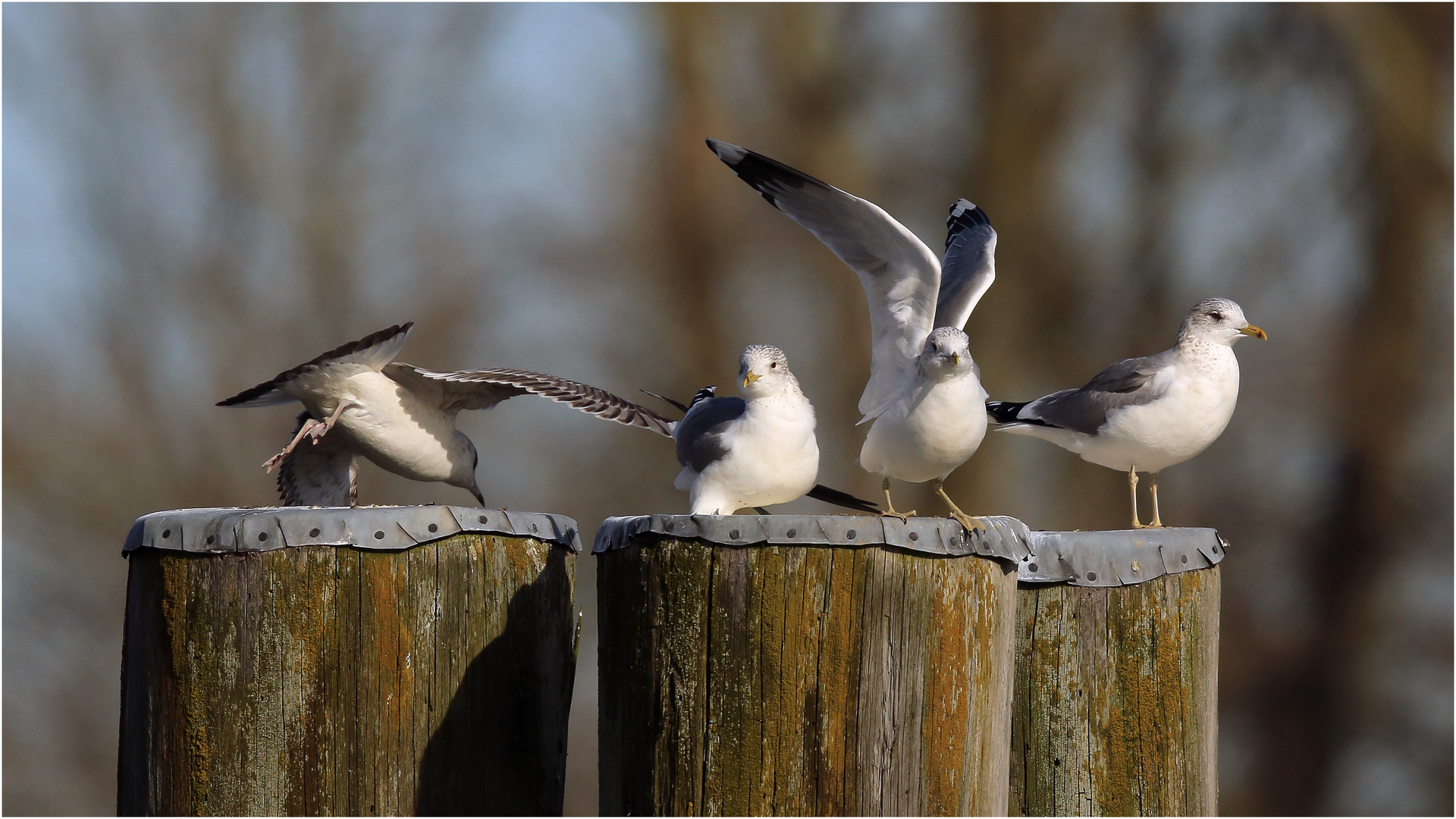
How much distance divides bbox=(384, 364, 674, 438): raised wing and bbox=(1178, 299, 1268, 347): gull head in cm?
179

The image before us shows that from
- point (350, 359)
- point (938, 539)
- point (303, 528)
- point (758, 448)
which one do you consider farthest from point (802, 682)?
point (350, 359)

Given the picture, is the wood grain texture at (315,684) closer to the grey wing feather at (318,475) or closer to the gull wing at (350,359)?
the gull wing at (350,359)

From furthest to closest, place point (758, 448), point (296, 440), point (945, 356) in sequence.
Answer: point (296, 440) < point (945, 356) < point (758, 448)

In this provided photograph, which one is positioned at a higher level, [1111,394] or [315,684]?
[1111,394]

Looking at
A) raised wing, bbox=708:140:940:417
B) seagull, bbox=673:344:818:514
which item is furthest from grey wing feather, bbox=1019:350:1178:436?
seagull, bbox=673:344:818:514

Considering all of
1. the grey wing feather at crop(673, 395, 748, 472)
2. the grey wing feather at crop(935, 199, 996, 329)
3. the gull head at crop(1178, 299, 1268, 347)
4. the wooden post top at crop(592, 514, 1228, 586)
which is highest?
the grey wing feather at crop(935, 199, 996, 329)

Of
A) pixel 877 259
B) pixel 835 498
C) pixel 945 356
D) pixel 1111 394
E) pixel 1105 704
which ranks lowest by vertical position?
pixel 1105 704

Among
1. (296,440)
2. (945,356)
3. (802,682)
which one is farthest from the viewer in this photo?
(296,440)

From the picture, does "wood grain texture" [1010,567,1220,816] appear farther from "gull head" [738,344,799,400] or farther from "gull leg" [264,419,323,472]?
A: "gull leg" [264,419,323,472]

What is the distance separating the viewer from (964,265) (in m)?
4.40

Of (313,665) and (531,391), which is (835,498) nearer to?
(531,391)

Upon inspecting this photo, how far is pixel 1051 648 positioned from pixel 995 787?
714 mm

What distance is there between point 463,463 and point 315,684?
5.92 ft

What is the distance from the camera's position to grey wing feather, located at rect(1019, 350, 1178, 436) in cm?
414
